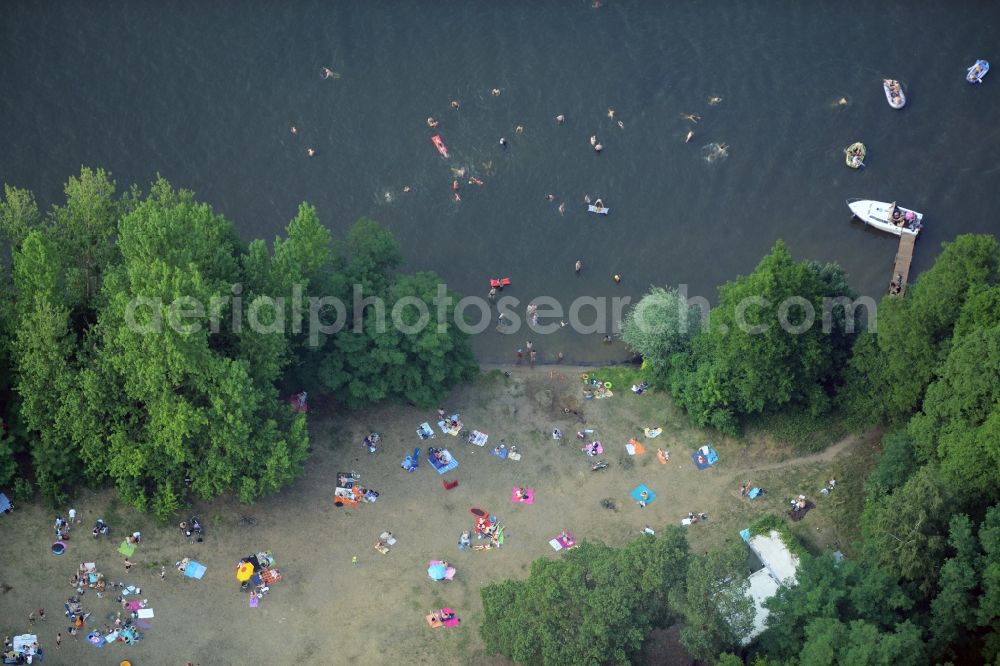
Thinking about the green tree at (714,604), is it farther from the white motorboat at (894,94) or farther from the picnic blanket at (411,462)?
the white motorboat at (894,94)

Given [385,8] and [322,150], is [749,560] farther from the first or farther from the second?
[385,8]

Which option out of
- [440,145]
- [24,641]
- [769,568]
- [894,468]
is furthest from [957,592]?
[24,641]

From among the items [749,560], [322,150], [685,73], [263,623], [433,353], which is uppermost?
[685,73]

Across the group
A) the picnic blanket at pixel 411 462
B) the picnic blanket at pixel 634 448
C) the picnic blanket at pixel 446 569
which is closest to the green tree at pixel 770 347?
the picnic blanket at pixel 634 448

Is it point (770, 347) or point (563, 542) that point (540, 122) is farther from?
point (563, 542)

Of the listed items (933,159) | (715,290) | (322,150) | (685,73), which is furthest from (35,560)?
(933,159)
